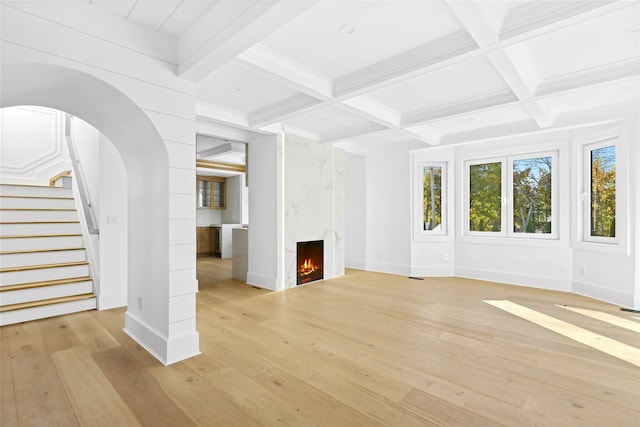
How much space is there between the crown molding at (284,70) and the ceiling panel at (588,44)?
168 cm

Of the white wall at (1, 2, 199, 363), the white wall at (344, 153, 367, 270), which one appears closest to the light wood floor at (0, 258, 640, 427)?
the white wall at (1, 2, 199, 363)

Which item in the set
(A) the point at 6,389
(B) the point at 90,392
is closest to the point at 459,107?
(B) the point at 90,392

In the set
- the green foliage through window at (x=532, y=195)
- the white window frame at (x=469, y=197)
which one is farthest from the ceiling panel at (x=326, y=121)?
the green foliage through window at (x=532, y=195)

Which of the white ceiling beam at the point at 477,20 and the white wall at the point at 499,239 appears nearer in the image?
the white ceiling beam at the point at 477,20

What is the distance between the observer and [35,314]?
336cm

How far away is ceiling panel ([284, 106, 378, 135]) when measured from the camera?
4.26 m

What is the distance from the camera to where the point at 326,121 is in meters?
4.66

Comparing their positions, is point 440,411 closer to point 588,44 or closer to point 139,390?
point 139,390

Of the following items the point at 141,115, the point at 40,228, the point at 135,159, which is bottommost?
the point at 40,228

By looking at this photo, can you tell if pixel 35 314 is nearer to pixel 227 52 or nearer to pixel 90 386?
pixel 90 386

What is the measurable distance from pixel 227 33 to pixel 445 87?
244 centimetres

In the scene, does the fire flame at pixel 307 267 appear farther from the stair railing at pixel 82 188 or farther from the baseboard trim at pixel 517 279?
the stair railing at pixel 82 188

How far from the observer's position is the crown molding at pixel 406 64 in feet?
8.05

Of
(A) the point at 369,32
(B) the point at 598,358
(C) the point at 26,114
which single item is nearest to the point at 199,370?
(A) the point at 369,32
